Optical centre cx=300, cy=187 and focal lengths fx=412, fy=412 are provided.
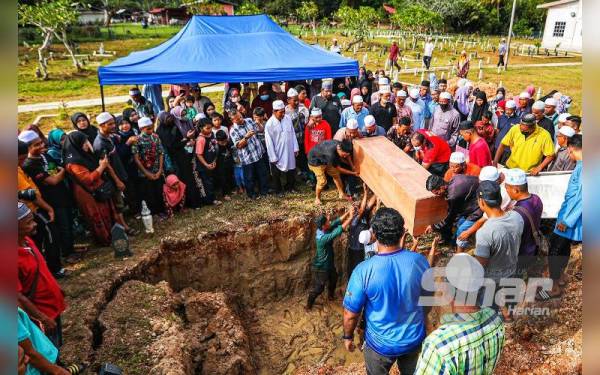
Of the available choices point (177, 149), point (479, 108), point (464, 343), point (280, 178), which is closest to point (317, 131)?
point (280, 178)

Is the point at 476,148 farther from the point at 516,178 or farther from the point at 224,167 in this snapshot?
the point at 224,167

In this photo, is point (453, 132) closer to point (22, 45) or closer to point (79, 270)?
point (79, 270)

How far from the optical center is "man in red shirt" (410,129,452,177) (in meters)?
5.88

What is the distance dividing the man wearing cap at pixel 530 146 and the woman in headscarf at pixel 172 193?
4844 mm

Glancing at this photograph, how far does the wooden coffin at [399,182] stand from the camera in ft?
14.9

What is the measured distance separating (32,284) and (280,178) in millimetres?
4407

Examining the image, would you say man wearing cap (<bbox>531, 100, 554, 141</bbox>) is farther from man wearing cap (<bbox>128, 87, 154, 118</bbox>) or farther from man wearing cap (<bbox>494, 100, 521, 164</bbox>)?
man wearing cap (<bbox>128, 87, 154, 118</bbox>)

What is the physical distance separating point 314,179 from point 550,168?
3.61m

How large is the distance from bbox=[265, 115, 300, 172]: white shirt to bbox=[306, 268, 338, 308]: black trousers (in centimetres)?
185

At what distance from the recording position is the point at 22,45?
25453 millimetres

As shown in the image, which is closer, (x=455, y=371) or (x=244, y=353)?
(x=455, y=371)

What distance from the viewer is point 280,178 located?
7.17 m

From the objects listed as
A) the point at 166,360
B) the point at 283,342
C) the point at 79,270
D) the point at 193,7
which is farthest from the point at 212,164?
the point at 193,7

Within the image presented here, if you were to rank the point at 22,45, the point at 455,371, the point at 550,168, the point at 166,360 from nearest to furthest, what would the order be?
1. the point at 455,371
2. the point at 166,360
3. the point at 550,168
4. the point at 22,45
